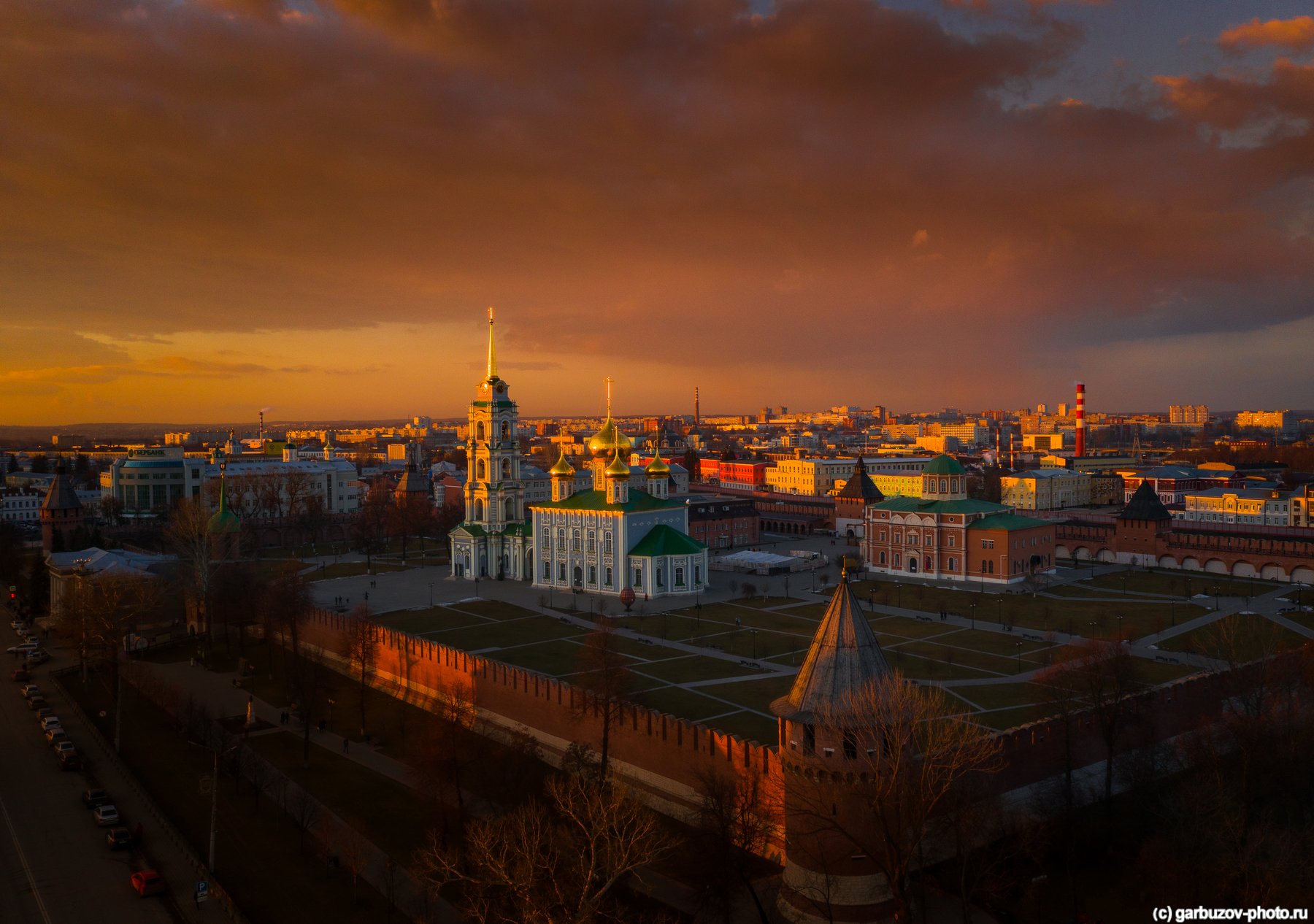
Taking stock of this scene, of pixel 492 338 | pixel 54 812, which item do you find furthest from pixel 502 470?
pixel 54 812

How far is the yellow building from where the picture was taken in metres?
95.5

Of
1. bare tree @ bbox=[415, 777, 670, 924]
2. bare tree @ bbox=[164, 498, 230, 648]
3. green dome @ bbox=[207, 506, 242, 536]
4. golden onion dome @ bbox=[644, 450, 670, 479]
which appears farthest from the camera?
golden onion dome @ bbox=[644, 450, 670, 479]

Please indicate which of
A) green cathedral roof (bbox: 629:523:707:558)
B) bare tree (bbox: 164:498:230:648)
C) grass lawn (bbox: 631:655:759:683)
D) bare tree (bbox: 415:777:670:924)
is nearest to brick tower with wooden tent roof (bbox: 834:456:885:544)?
green cathedral roof (bbox: 629:523:707:558)

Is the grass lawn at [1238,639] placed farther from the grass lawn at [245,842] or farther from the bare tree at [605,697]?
the grass lawn at [245,842]

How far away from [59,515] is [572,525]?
34.3 metres

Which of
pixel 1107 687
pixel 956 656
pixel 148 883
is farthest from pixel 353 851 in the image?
pixel 956 656

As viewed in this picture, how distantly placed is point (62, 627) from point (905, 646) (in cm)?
3521

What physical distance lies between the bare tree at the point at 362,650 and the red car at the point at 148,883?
390 inches

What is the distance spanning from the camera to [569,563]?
195 ft

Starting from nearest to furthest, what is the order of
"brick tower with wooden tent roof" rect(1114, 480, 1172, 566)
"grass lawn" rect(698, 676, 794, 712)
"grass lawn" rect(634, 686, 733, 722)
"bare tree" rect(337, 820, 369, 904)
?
"bare tree" rect(337, 820, 369, 904)
"grass lawn" rect(634, 686, 733, 722)
"grass lawn" rect(698, 676, 794, 712)
"brick tower with wooden tent roof" rect(1114, 480, 1172, 566)

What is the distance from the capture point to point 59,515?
216 ft

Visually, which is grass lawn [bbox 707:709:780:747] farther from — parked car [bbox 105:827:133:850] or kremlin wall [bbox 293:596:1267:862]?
parked car [bbox 105:827:133:850]

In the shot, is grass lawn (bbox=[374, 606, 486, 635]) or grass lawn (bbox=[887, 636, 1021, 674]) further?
grass lawn (bbox=[374, 606, 486, 635])

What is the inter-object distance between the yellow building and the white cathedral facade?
149 feet
